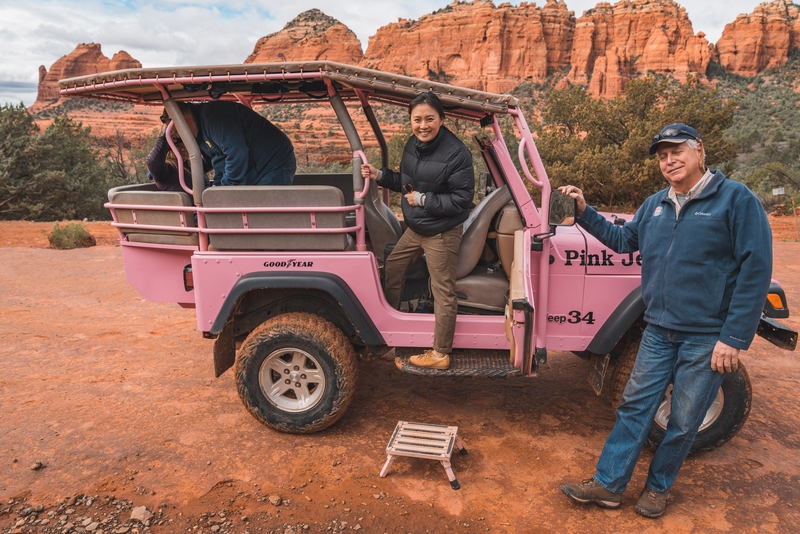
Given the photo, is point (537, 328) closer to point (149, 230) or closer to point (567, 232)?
point (567, 232)

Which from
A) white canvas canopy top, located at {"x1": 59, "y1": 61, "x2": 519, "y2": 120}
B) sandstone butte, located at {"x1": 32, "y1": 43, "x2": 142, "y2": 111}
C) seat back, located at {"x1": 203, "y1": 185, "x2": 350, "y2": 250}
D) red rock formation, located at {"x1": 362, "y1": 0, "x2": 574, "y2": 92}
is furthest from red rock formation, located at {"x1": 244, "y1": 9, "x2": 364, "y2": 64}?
seat back, located at {"x1": 203, "y1": 185, "x2": 350, "y2": 250}

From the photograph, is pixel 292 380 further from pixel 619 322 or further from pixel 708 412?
pixel 708 412

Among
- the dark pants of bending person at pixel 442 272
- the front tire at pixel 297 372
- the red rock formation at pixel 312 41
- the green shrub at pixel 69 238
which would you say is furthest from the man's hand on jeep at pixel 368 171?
the red rock formation at pixel 312 41

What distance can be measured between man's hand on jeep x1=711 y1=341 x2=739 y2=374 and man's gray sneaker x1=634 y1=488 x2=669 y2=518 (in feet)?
2.81

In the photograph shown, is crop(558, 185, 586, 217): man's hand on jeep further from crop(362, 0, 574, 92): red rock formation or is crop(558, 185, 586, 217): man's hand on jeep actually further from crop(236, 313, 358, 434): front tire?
crop(362, 0, 574, 92): red rock formation

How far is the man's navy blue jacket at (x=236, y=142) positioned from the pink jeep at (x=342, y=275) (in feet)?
0.50

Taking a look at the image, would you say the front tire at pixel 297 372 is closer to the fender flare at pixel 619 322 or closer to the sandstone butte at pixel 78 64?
the fender flare at pixel 619 322

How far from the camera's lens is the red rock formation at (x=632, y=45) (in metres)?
70.1

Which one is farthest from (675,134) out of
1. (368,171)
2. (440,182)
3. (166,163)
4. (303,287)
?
(166,163)

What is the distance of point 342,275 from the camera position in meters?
3.74

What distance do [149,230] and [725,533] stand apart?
416cm

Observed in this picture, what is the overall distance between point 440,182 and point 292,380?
69.3 inches

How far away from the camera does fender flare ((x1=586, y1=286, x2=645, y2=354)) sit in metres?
3.61

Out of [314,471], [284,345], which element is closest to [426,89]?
[284,345]
